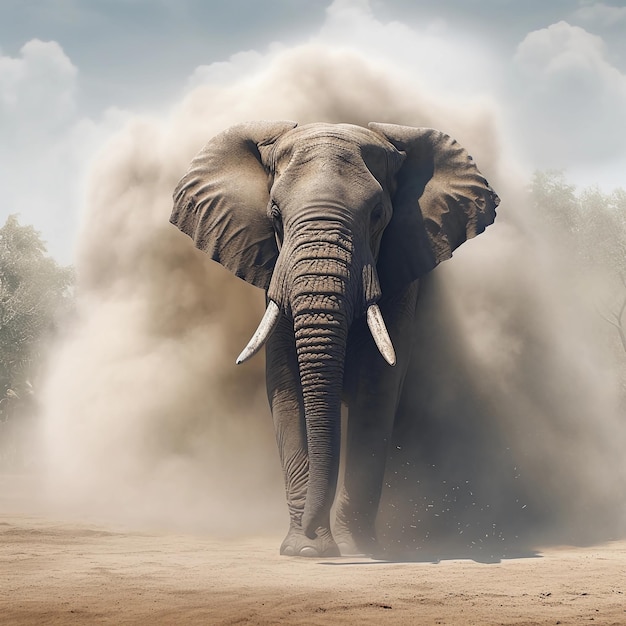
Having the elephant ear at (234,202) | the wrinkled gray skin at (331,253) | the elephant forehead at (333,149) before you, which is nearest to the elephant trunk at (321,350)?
the wrinkled gray skin at (331,253)

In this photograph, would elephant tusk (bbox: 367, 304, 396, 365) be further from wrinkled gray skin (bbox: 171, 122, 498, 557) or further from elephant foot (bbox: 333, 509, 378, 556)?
elephant foot (bbox: 333, 509, 378, 556)

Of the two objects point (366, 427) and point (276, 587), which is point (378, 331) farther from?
point (276, 587)

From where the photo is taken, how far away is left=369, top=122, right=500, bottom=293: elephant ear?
9758 mm

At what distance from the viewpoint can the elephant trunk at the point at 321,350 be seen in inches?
325

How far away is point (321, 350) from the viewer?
8328mm

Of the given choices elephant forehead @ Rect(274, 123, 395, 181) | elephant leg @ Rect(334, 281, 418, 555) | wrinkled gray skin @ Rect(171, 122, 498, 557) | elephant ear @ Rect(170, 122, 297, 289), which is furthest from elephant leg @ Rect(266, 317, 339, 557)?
elephant forehead @ Rect(274, 123, 395, 181)

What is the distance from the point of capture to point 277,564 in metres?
7.88

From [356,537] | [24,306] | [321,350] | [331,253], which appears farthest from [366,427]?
[24,306]

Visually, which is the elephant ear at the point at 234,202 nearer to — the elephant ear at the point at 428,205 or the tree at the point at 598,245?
the elephant ear at the point at 428,205

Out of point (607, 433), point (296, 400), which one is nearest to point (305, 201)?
point (296, 400)

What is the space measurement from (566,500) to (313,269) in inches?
233

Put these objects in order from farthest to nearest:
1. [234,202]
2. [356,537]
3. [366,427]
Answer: [234,202]
[366,427]
[356,537]

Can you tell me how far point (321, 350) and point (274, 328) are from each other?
67 cm

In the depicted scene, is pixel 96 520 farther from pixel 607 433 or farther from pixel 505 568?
pixel 607 433
